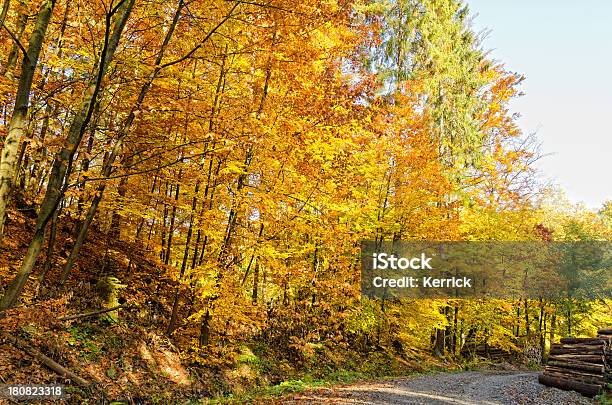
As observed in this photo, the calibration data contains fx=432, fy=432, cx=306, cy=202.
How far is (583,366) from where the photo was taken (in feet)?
41.3

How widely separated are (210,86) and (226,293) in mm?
5507

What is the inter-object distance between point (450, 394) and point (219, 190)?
298 inches

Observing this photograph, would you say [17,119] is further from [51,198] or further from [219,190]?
[219,190]

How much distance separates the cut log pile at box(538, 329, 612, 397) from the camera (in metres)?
11.9

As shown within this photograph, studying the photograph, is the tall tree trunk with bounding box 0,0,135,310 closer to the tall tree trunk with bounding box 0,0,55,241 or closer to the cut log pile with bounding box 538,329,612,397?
the tall tree trunk with bounding box 0,0,55,241

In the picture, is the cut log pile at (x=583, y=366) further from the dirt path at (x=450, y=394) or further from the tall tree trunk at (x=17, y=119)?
the tall tree trunk at (x=17, y=119)

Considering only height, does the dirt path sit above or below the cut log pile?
below

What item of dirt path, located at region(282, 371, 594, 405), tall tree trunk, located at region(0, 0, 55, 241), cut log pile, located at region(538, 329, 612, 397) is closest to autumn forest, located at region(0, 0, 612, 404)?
tall tree trunk, located at region(0, 0, 55, 241)

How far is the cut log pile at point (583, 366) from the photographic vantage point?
11.9 m

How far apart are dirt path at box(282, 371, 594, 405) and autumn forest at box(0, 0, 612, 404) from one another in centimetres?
316

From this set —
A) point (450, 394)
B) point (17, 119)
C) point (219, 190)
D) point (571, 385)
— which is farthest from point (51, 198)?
point (571, 385)

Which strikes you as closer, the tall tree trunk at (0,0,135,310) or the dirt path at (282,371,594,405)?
the tall tree trunk at (0,0,135,310)

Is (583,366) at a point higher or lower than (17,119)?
lower

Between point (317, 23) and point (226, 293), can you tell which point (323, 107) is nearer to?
point (317, 23)
